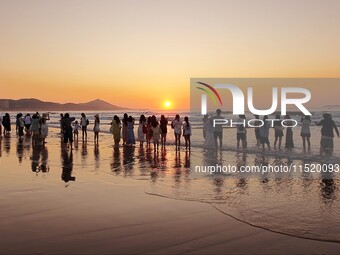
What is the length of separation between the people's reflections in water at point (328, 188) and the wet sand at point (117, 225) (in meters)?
3.10

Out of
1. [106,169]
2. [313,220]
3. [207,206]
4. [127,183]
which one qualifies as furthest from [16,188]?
[313,220]

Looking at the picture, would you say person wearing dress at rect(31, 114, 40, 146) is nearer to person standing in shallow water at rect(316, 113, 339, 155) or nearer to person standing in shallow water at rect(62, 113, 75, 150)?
person standing in shallow water at rect(62, 113, 75, 150)

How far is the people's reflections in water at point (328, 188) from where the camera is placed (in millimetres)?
9005

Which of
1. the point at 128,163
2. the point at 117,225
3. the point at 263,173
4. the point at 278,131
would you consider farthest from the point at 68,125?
the point at 117,225

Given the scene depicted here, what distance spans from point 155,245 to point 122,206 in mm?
2495

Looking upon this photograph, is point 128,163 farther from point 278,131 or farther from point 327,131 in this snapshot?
point 327,131

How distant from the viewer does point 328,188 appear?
34.4 feet

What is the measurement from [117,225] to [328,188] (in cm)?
675

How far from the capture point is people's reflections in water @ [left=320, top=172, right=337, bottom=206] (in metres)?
9.01

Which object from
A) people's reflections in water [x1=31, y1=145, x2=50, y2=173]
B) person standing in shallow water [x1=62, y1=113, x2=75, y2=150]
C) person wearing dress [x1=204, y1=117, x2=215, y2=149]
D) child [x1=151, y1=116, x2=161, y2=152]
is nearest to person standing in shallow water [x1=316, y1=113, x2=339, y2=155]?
person wearing dress [x1=204, y1=117, x2=215, y2=149]

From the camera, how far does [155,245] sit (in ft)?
18.4

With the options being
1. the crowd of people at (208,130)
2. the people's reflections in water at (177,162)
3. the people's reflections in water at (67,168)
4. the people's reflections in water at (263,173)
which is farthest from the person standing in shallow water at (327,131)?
the people's reflections in water at (67,168)

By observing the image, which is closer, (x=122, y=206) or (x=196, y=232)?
(x=196, y=232)

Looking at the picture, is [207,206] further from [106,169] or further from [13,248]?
[106,169]
